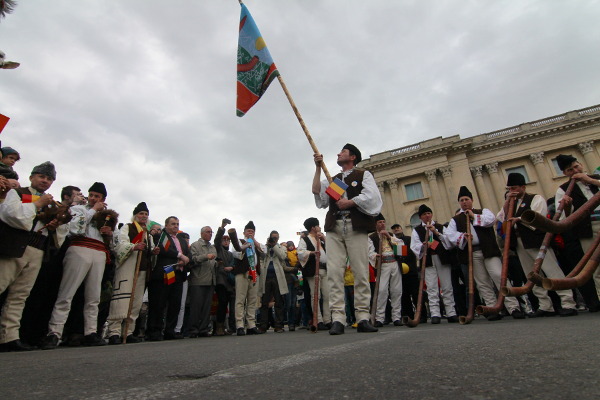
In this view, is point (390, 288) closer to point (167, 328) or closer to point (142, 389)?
point (167, 328)

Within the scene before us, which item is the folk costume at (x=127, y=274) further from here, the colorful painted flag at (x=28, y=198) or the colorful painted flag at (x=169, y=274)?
the colorful painted flag at (x=28, y=198)

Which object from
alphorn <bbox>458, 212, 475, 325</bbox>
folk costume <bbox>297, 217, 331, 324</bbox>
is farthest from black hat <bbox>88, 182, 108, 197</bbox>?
alphorn <bbox>458, 212, 475, 325</bbox>

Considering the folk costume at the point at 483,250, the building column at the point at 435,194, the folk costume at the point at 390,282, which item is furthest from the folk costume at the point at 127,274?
the building column at the point at 435,194

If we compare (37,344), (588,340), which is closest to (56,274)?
(37,344)

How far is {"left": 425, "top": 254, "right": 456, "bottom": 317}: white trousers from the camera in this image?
5855mm

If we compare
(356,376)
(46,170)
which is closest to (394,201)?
(46,170)

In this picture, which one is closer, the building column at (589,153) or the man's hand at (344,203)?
the man's hand at (344,203)

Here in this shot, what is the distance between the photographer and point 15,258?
3.62 metres

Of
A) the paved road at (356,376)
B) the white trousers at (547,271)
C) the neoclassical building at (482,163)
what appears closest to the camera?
the paved road at (356,376)

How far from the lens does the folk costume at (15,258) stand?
348 centimetres

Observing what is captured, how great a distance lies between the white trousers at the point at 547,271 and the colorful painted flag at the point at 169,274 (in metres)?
5.46

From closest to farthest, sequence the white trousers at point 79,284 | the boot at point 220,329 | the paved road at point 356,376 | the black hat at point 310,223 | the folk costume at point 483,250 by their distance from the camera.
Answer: the paved road at point 356,376, the white trousers at point 79,284, the folk costume at point 483,250, the boot at point 220,329, the black hat at point 310,223

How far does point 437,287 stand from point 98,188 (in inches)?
223

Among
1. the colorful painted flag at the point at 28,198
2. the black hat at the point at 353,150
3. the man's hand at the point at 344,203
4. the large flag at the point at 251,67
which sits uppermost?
the large flag at the point at 251,67
